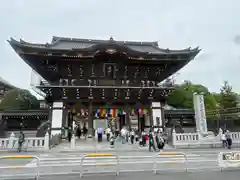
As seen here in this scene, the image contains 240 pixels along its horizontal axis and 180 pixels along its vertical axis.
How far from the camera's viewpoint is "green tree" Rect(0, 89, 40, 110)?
86.6ft

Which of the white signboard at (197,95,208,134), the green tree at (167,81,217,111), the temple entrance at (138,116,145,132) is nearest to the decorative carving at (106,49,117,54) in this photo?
the temple entrance at (138,116,145,132)

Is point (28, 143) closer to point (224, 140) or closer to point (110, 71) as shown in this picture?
point (110, 71)

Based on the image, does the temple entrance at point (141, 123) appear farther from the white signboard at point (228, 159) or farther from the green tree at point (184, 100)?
the green tree at point (184, 100)

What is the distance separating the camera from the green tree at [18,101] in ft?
Answer: 86.6

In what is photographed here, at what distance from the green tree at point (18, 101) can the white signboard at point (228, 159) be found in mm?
26644

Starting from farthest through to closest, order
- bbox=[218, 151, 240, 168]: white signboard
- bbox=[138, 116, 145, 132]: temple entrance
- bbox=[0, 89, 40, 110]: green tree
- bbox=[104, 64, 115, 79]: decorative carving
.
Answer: bbox=[0, 89, 40, 110]: green tree, bbox=[138, 116, 145, 132]: temple entrance, bbox=[104, 64, 115, 79]: decorative carving, bbox=[218, 151, 240, 168]: white signboard

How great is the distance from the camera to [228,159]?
7.15 meters

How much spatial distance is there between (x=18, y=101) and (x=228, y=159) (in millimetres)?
28337

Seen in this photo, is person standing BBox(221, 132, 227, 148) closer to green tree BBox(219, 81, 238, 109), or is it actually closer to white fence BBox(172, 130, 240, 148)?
white fence BBox(172, 130, 240, 148)

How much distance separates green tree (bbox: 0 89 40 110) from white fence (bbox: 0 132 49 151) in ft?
45.7

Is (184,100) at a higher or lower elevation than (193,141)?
higher

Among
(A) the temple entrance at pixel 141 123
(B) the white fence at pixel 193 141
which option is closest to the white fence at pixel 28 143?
(B) the white fence at pixel 193 141

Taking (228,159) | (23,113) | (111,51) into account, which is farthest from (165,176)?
(23,113)

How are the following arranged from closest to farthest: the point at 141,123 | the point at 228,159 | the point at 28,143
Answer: the point at 228,159, the point at 28,143, the point at 141,123
